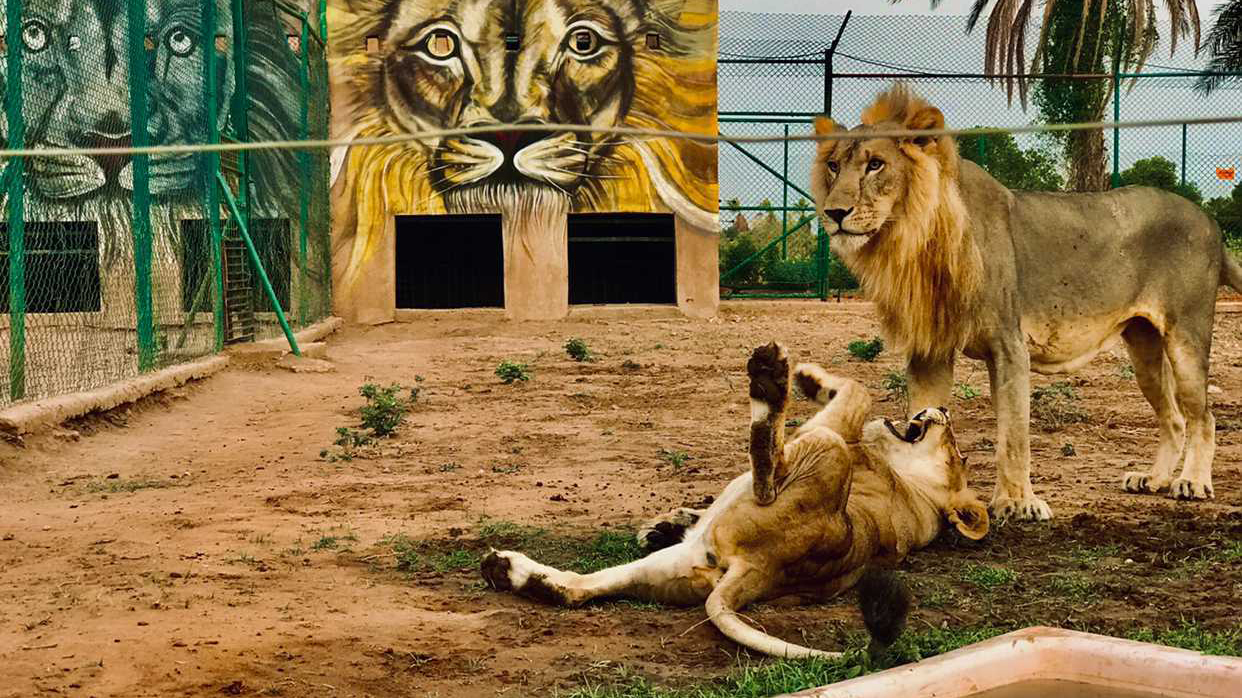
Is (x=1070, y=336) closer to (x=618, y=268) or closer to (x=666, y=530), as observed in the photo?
(x=666, y=530)

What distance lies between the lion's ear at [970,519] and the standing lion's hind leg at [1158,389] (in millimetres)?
1824

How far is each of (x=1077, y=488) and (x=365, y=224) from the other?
46.6 ft

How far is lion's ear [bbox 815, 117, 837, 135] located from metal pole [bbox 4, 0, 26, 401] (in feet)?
14.7

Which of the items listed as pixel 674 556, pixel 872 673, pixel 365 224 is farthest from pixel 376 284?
pixel 872 673

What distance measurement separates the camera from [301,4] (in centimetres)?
1858

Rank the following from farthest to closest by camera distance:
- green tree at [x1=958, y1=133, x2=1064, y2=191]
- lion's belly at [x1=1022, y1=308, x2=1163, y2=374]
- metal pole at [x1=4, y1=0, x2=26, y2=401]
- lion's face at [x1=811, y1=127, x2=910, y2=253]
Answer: green tree at [x1=958, y1=133, x2=1064, y2=191], metal pole at [x1=4, y1=0, x2=26, y2=401], lion's belly at [x1=1022, y1=308, x2=1163, y2=374], lion's face at [x1=811, y1=127, x2=910, y2=253]

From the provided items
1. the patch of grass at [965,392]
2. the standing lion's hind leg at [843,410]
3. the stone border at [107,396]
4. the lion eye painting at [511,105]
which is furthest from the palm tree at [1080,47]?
the standing lion's hind leg at [843,410]

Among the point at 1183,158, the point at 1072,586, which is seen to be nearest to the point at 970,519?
the point at 1072,586

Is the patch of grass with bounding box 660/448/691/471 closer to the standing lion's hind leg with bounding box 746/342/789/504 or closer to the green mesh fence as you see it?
the standing lion's hind leg with bounding box 746/342/789/504

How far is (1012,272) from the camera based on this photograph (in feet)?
21.4

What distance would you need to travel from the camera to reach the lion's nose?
20.5 ft

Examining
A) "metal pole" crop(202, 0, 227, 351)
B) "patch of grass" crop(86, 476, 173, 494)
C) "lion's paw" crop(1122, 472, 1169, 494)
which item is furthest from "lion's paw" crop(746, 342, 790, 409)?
"metal pole" crop(202, 0, 227, 351)

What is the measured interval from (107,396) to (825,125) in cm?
497

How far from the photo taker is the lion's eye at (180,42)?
452 inches
